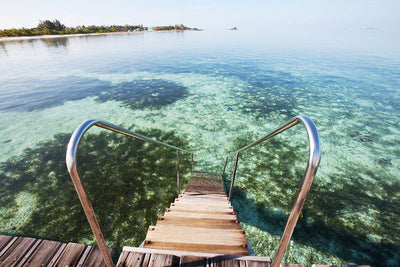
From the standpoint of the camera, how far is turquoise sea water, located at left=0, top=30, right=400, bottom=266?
3402 millimetres

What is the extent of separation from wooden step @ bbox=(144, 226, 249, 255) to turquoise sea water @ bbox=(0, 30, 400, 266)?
6.51 ft

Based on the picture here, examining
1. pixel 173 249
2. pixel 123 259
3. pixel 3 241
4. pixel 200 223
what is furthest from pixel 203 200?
pixel 3 241

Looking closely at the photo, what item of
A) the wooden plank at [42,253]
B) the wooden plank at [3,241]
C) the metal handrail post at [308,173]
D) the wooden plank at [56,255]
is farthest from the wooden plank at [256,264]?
the wooden plank at [3,241]

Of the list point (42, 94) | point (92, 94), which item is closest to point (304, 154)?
point (92, 94)

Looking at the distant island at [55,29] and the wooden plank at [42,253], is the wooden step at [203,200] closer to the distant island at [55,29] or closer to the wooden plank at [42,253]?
the wooden plank at [42,253]

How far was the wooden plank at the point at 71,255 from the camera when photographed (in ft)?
5.83

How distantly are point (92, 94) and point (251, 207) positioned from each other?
1085 centimetres

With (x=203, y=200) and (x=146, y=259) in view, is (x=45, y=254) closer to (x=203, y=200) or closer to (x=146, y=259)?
(x=146, y=259)

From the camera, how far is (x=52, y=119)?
7.44m

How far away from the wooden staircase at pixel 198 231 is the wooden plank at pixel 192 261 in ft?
0.74

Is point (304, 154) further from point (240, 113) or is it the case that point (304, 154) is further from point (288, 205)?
point (240, 113)

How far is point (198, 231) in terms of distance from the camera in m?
1.83

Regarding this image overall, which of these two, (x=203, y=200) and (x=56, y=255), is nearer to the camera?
(x=56, y=255)

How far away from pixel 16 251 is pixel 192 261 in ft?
7.48
